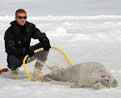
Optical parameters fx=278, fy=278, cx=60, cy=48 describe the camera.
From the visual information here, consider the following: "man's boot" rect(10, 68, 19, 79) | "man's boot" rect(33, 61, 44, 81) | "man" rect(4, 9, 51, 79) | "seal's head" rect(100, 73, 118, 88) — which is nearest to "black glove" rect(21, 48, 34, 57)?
"man" rect(4, 9, 51, 79)

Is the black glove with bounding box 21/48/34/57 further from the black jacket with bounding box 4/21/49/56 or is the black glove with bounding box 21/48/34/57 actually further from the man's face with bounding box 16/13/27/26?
the man's face with bounding box 16/13/27/26

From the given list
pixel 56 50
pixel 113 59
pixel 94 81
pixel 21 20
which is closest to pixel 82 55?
pixel 113 59

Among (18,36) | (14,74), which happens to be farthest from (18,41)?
(14,74)

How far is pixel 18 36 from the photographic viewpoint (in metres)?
→ 4.12

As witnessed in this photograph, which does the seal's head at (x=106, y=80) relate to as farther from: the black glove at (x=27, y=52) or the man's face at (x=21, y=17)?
the man's face at (x=21, y=17)

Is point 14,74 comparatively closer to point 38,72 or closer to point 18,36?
point 38,72

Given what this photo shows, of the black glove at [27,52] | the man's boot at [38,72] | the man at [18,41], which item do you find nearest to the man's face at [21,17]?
the man at [18,41]

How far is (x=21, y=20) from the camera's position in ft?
13.3

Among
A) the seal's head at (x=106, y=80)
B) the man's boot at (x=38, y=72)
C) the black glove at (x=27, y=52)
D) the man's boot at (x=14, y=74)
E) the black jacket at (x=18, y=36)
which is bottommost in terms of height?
the man's boot at (x=14, y=74)

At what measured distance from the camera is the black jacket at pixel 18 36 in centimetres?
405

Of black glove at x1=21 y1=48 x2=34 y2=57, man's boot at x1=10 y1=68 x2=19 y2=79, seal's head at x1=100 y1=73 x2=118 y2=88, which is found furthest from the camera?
man's boot at x1=10 y1=68 x2=19 y2=79

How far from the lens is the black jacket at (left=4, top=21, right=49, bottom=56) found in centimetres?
405

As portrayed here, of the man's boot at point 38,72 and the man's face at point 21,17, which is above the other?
the man's face at point 21,17

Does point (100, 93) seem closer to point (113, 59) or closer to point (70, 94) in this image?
point (70, 94)
